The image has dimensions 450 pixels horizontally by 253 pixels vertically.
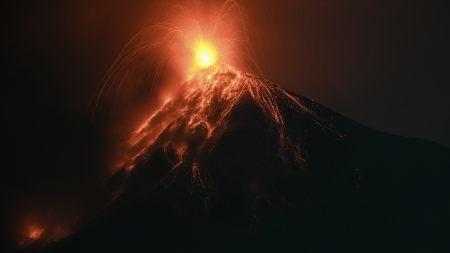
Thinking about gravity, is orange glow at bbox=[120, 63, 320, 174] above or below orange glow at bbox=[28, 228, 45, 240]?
above

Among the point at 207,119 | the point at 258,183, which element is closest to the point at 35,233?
the point at 207,119

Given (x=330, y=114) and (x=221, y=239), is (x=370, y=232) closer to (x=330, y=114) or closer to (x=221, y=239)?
(x=221, y=239)

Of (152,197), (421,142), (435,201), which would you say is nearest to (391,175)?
(435,201)

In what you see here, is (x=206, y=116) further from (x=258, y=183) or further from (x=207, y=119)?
(x=258, y=183)

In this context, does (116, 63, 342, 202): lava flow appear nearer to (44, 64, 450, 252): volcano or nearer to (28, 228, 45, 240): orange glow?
(44, 64, 450, 252): volcano

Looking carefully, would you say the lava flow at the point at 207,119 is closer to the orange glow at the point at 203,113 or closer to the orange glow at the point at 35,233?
the orange glow at the point at 203,113

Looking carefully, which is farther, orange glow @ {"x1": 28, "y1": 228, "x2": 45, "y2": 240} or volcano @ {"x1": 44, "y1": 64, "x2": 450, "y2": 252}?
orange glow @ {"x1": 28, "y1": 228, "x2": 45, "y2": 240}

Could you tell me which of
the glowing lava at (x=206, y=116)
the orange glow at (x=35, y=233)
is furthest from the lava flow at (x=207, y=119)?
the orange glow at (x=35, y=233)

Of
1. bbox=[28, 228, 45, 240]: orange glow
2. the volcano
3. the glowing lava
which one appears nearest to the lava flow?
the glowing lava

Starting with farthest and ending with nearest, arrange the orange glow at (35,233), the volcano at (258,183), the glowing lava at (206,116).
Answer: the glowing lava at (206,116) → the orange glow at (35,233) → the volcano at (258,183)
